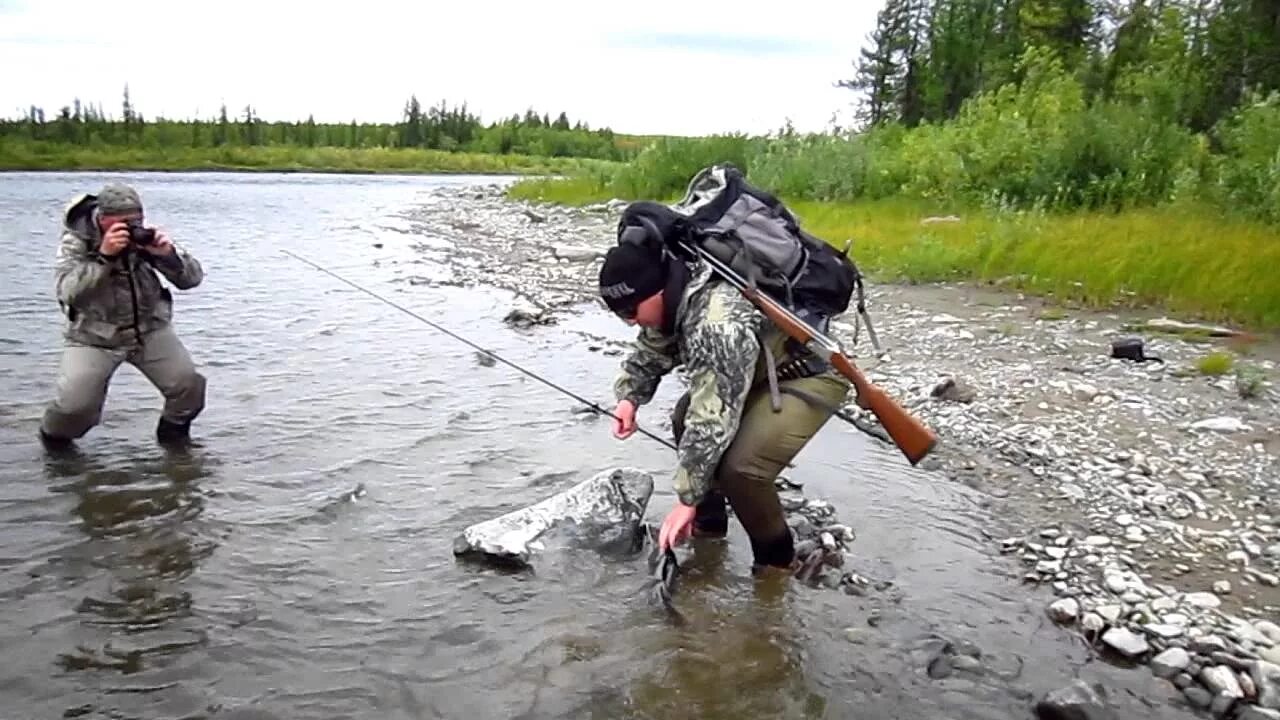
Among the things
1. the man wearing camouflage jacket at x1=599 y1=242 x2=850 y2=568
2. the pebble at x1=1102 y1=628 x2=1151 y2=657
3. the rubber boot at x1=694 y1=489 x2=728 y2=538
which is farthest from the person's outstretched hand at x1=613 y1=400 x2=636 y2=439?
the pebble at x1=1102 y1=628 x2=1151 y2=657

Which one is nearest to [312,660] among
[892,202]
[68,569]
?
[68,569]

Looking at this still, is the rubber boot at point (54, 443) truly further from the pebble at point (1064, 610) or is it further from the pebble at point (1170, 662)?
the pebble at point (1170, 662)

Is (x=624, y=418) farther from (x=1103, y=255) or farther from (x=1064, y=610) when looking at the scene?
(x=1103, y=255)

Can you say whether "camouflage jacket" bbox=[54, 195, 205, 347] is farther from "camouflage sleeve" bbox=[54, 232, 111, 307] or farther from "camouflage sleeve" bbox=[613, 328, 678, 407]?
"camouflage sleeve" bbox=[613, 328, 678, 407]

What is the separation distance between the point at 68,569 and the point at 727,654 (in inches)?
127

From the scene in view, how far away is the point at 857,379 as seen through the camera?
4.60m

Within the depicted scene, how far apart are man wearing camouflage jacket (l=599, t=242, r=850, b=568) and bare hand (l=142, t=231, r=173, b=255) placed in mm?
3311

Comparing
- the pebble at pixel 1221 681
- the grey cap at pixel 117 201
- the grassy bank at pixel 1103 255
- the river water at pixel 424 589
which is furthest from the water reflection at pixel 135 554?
the grassy bank at pixel 1103 255

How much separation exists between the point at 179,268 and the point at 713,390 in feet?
13.2

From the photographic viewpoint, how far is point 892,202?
64.5 feet

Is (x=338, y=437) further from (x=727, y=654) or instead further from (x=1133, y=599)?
(x=1133, y=599)

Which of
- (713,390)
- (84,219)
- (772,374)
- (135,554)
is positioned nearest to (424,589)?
(135,554)

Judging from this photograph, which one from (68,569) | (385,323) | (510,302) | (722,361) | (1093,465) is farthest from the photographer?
(510,302)

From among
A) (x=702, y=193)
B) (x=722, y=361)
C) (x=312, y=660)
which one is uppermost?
(x=702, y=193)
